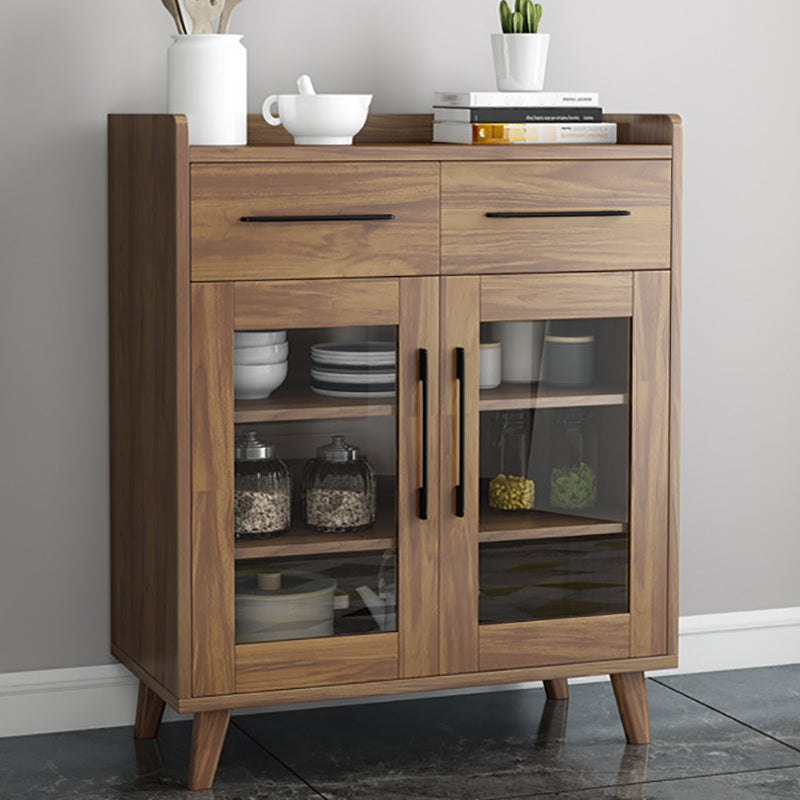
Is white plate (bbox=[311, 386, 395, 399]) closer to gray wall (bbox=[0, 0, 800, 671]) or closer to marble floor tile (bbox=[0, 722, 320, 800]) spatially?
gray wall (bbox=[0, 0, 800, 671])

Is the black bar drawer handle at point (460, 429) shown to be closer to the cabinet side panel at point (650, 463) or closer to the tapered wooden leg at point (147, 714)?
the cabinet side panel at point (650, 463)

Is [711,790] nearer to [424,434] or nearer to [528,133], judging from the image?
[424,434]

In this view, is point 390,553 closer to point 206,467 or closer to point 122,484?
point 206,467

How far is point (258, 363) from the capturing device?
257 cm

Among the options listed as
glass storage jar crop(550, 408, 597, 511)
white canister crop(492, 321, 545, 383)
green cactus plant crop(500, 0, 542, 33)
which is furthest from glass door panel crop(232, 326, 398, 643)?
green cactus plant crop(500, 0, 542, 33)

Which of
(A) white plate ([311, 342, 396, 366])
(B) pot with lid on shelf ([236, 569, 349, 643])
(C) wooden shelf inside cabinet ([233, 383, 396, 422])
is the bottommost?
(B) pot with lid on shelf ([236, 569, 349, 643])

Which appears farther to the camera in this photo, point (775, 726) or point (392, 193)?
point (775, 726)

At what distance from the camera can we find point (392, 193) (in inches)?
102

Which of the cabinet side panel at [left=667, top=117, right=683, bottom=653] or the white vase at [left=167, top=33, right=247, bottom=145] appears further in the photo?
the cabinet side panel at [left=667, top=117, right=683, bottom=653]

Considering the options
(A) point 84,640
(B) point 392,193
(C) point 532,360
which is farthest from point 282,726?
(B) point 392,193

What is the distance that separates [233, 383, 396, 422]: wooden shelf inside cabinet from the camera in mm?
2572

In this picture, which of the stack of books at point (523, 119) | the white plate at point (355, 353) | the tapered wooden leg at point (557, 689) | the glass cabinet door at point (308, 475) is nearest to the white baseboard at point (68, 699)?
the tapered wooden leg at point (557, 689)

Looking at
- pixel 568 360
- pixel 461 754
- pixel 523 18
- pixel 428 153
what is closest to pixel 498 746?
pixel 461 754

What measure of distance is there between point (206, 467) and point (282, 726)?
0.73m
